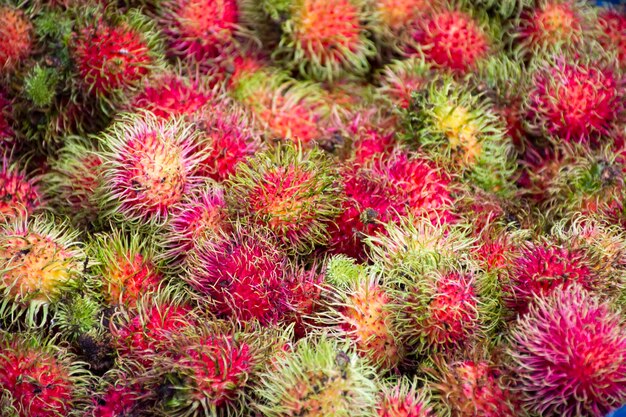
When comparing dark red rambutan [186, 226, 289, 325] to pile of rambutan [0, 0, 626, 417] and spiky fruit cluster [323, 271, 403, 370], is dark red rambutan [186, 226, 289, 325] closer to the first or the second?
pile of rambutan [0, 0, 626, 417]

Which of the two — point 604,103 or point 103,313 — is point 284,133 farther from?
point 604,103

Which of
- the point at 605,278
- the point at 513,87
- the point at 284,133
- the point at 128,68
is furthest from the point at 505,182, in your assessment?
the point at 128,68

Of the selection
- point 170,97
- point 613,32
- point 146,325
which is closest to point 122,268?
point 146,325

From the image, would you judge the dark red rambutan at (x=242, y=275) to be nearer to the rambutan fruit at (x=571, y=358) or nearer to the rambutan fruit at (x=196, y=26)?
the rambutan fruit at (x=571, y=358)

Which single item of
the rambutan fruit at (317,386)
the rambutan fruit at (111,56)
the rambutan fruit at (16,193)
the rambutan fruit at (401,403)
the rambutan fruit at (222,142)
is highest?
the rambutan fruit at (111,56)

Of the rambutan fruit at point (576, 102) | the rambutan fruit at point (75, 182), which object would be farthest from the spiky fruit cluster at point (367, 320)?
the rambutan fruit at point (576, 102)

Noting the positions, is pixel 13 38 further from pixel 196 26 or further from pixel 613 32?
pixel 613 32
